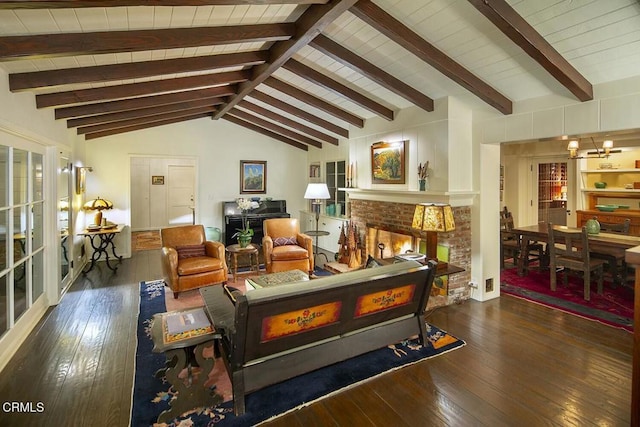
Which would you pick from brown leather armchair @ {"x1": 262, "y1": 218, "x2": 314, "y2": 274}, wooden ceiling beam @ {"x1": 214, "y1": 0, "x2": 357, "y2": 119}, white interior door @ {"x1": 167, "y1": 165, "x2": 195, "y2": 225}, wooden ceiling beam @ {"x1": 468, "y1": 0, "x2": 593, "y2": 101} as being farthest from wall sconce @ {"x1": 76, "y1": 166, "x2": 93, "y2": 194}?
wooden ceiling beam @ {"x1": 468, "y1": 0, "x2": 593, "y2": 101}

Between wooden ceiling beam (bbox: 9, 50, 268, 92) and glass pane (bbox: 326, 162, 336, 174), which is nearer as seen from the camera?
wooden ceiling beam (bbox: 9, 50, 268, 92)

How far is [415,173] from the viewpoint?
180 inches

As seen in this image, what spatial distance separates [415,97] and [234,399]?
368 centimetres

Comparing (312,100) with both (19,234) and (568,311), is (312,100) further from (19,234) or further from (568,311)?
(568,311)

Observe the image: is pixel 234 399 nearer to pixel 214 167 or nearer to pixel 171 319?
pixel 171 319

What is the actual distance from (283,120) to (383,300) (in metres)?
4.75

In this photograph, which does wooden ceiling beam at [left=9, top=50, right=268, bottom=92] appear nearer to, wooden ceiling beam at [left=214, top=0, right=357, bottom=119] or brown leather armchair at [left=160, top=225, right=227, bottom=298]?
wooden ceiling beam at [left=214, top=0, right=357, bottom=119]

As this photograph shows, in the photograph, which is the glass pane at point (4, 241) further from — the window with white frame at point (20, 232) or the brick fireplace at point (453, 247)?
the brick fireplace at point (453, 247)

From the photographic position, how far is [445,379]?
259 centimetres

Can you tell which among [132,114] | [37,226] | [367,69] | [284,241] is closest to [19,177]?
[37,226]

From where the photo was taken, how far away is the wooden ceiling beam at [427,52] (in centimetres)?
276

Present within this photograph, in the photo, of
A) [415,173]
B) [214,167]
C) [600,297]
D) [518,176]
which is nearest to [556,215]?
[518,176]

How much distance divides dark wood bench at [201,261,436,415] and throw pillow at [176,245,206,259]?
1.99 meters

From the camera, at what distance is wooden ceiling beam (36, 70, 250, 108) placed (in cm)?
344
